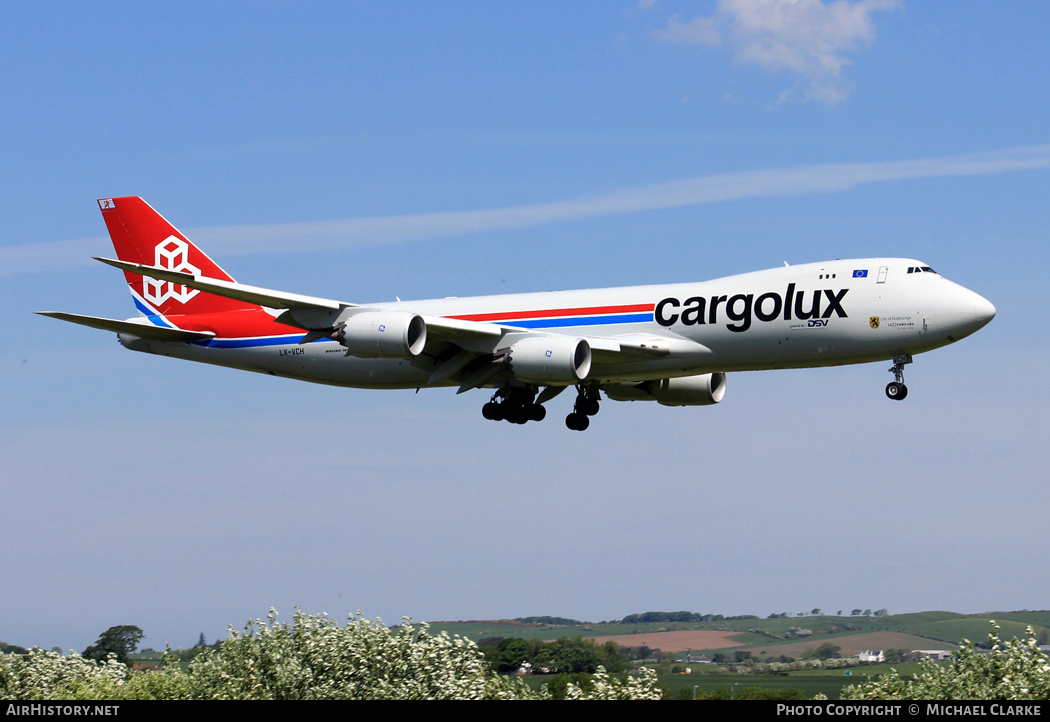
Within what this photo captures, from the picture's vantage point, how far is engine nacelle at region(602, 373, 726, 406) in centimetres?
4962

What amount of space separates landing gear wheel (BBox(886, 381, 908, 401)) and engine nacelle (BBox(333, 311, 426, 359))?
15.5 m

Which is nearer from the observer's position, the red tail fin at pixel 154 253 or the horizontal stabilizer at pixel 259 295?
the horizontal stabilizer at pixel 259 295

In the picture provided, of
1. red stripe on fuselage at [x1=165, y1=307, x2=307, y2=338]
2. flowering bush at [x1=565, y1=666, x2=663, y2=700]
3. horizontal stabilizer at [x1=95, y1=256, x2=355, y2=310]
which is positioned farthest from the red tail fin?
flowering bush at [x1=565, y1=666, x2=663, y2=700]

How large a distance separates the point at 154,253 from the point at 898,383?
104 feet

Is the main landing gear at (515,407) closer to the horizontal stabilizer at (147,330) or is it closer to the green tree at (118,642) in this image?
the horizontal stabilizer at (147,330)

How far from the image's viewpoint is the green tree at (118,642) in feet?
217

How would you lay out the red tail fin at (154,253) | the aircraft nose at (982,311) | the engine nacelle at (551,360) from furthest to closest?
the red tail fin at (154,253)
the engine nacelle at (551,360)
the aircraft nose at (982,311)

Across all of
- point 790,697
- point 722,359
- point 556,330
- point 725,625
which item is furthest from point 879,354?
point 725,625

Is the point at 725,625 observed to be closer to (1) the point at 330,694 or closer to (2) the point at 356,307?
(1) the point at 330,694

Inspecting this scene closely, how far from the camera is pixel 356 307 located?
1671 inches

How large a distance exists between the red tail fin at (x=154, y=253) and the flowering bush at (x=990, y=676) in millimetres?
31568

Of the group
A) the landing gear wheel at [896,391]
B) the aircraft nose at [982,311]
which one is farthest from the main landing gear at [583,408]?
the aircraft nose at [982,311]

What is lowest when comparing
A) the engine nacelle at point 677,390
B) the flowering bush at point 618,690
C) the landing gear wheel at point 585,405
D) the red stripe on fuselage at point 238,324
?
the flowering bush at point 618,690

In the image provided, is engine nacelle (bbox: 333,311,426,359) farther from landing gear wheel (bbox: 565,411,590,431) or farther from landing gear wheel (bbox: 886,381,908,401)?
landing gear wheel (bbox: 886,381,908,401)
